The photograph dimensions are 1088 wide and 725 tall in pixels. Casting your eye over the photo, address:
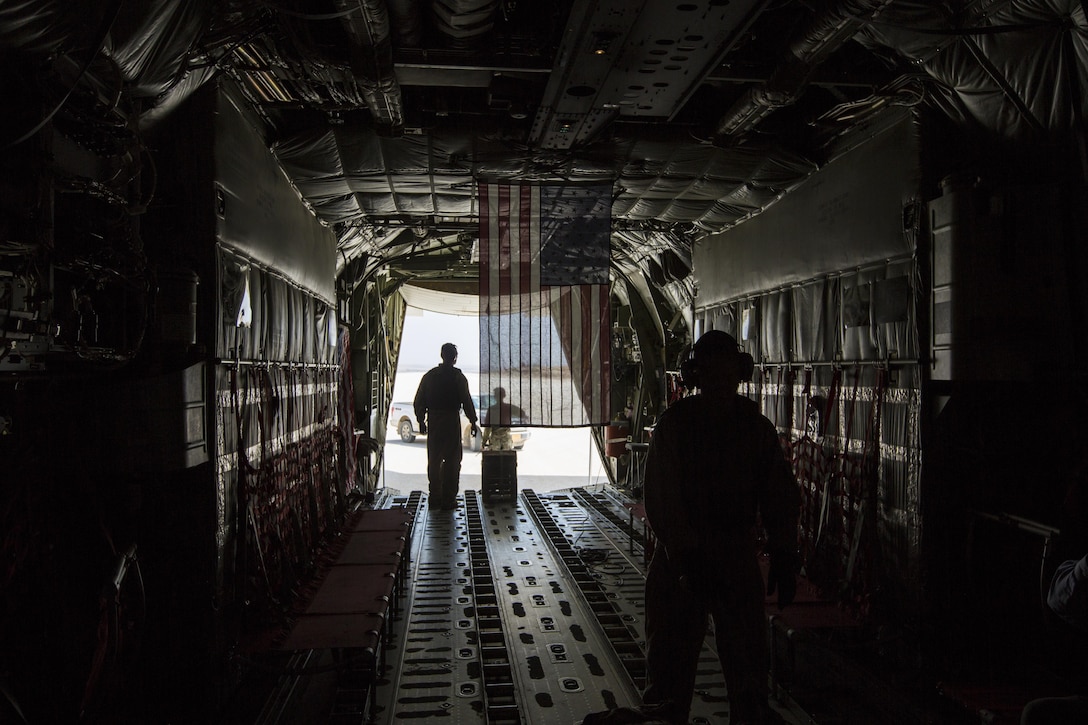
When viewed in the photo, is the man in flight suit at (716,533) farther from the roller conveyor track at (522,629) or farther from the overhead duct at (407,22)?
the overhead duct at (407,22)

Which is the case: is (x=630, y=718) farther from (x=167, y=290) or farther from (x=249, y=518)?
(x=167, y=290)

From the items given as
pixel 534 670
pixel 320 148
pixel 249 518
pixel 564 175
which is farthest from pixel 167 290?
pixel 564 175

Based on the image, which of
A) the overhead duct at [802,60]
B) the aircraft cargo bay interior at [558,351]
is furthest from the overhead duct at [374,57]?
the overhead duct at [802,60]

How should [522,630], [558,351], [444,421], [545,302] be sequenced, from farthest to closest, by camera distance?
1. [444,421]
2. [558,351]
3. [545,302]
4. [522,630]

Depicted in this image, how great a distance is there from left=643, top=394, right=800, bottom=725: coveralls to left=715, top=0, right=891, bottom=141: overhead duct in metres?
1.89

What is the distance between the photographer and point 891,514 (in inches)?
190

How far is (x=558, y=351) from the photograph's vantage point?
7027 millimetres

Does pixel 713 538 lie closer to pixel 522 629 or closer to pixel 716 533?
pixel 716 533

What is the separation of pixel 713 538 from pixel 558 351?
3.57 m

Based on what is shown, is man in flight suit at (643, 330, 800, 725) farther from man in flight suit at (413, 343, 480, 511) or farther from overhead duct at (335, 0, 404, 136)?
man in flight suit at (413, 343, 480, 511)

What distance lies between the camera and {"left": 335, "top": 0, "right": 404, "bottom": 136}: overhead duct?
3455 mm

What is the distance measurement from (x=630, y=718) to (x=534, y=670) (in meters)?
1.47

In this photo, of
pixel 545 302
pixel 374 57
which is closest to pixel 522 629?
pixel 545 302

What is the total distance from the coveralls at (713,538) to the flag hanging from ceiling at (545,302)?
3.15m
